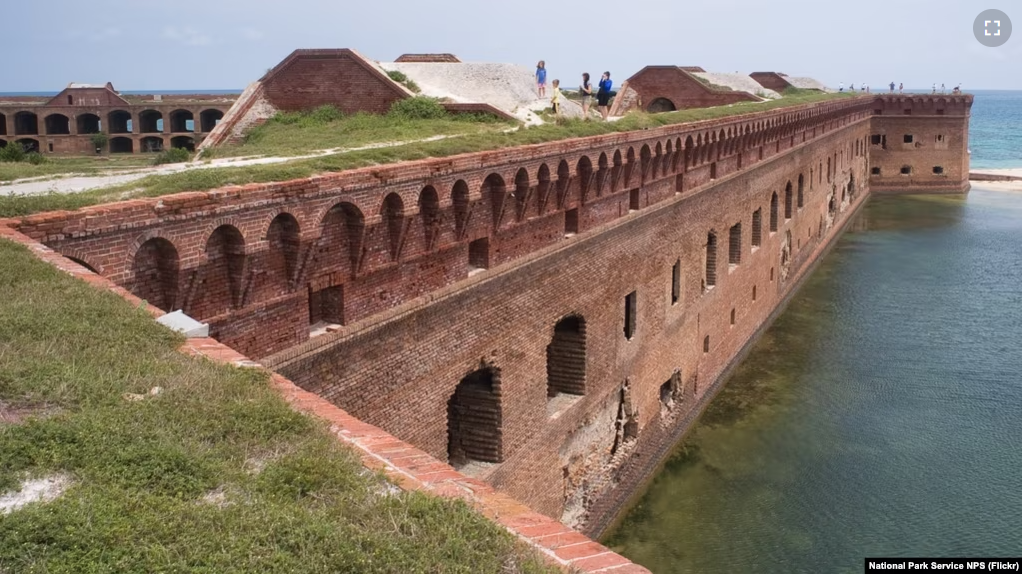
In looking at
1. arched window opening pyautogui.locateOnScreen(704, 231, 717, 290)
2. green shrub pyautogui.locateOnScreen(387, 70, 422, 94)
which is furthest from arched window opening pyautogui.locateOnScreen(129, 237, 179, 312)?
arched window opening pyautogui.locateOnScreen(704, 231, 717, 290)

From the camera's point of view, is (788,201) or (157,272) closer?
(157,272)

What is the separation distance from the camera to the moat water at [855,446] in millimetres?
13688

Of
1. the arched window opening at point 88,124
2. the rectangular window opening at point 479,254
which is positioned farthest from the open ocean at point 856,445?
the arched window opening at point 88,124

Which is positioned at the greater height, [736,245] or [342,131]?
[342,131]

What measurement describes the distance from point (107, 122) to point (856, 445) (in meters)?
33.6

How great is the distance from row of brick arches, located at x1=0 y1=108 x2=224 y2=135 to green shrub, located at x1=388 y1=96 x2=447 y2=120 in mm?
21333

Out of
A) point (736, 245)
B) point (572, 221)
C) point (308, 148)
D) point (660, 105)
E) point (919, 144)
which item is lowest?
point (736, 245)

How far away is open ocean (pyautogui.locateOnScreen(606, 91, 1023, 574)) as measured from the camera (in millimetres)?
13680

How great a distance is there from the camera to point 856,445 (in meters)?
17.0

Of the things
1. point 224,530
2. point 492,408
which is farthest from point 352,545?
point 492,408

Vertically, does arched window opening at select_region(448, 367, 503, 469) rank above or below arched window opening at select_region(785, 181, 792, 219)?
below

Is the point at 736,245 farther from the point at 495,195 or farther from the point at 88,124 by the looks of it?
the point at 88,124

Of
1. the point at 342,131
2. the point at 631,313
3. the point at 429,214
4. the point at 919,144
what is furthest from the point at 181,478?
the point at 919,144

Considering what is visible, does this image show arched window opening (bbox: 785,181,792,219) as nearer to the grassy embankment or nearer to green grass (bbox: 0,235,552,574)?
the grassy embankment
